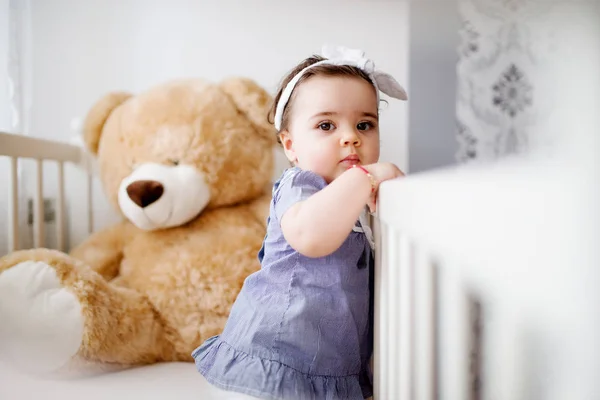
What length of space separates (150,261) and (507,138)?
114 centimetres

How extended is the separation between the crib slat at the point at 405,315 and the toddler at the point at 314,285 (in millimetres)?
161

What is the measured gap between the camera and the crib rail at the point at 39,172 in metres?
1.02

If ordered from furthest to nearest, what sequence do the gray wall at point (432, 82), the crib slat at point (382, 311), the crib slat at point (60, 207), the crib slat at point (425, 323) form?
the gray wall at point (432, 82)
the crib slat at point (60, 207)
the crib slat at point (382, 311)
the crib slat at point (425, 323)

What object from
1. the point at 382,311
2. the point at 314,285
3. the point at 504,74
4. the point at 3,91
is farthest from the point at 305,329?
the point at 504,74

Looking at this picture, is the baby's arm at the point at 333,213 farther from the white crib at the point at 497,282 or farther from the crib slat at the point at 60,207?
the crib slat at the point at 60,207

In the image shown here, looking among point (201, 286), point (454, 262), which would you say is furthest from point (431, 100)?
point (454, 262)

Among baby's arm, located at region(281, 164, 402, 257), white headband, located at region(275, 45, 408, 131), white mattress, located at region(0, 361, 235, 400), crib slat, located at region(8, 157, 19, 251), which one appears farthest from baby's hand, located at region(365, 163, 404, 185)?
crib slat, located at region(8, 157, 19, 251)

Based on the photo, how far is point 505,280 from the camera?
0.23 m

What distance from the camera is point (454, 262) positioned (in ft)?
0.95

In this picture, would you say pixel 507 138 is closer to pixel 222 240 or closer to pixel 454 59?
pixel 454 59

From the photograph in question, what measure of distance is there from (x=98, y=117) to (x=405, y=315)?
0.99 meters

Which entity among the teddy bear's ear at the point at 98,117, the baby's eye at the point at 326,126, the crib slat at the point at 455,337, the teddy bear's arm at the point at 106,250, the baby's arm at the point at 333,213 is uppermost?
the teddy bear's ear at the point at 98,117

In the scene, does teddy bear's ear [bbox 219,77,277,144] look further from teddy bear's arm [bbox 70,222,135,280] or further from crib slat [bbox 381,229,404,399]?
crib slat [bbox 381,229,404,399]

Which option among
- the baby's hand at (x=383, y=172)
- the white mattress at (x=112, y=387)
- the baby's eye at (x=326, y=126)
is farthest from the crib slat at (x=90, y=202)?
the baby's hand at (x=383, y=172)
